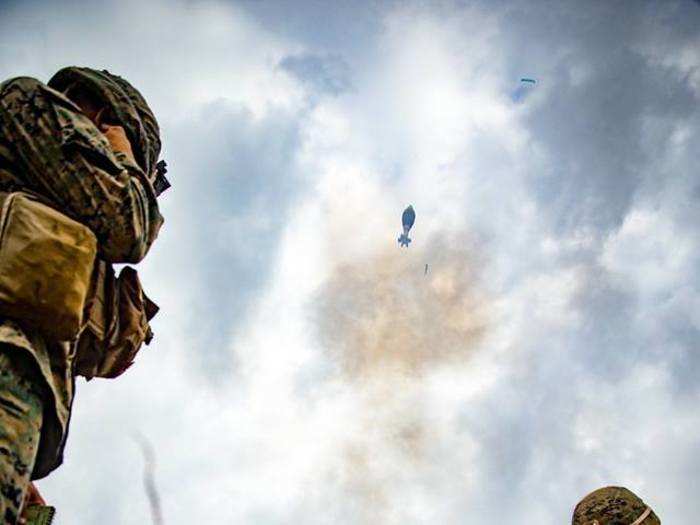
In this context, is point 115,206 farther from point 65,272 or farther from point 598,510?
point 598,510

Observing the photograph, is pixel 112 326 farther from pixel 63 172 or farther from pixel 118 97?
pixel 118 97

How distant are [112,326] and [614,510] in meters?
7.64

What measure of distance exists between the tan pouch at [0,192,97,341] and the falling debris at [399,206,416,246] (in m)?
56.4

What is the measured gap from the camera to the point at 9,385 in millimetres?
2984

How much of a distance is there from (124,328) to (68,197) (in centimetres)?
118

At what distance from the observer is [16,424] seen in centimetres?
295

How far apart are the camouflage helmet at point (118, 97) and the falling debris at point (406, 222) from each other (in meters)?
54.7

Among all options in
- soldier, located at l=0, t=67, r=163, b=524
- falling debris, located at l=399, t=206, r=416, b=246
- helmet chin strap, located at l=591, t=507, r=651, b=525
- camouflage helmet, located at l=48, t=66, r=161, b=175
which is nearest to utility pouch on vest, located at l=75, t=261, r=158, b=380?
soldier, located at l=0, t=67, r=163, b=524

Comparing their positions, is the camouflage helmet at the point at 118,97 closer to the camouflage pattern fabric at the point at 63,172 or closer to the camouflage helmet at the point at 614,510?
the camouflage pattern fabric at the point at 63,172

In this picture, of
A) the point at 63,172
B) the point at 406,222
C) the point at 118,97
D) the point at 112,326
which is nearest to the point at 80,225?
the point at 63,172

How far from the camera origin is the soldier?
A: 301 cm

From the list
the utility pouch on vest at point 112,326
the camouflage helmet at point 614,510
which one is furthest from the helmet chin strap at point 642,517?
the utility pouch on vest at point 112,326

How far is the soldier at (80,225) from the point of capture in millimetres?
3010


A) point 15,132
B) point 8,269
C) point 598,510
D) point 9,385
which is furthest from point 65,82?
point 598,510
